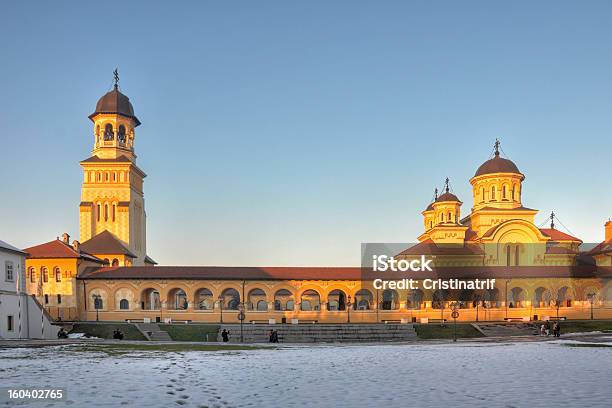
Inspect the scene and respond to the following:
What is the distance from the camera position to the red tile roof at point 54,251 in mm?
50031

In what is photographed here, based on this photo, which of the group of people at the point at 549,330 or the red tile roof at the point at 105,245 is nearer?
the group of people at the point at 549,330

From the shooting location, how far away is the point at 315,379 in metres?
15.5

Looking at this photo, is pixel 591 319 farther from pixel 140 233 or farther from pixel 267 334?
pixel 140 233

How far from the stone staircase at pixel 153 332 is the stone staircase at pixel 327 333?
3933 millimetres

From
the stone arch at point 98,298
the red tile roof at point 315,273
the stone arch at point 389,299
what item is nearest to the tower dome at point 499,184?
the red tile roof at point 315,273

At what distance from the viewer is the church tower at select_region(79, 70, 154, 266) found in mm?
61969

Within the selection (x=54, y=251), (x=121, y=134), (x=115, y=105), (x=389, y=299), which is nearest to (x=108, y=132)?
(x=121, y=134)

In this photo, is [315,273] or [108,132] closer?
[315,273]

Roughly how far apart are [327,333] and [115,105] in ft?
128

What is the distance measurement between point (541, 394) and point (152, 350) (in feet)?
57.5

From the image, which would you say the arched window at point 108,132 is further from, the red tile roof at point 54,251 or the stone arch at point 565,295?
the stone arch at point 565,295

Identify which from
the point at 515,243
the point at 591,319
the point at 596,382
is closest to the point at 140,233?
the point at 515,243

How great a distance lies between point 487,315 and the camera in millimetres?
48500

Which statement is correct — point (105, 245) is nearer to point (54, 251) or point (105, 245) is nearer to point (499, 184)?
point (54, 251)
